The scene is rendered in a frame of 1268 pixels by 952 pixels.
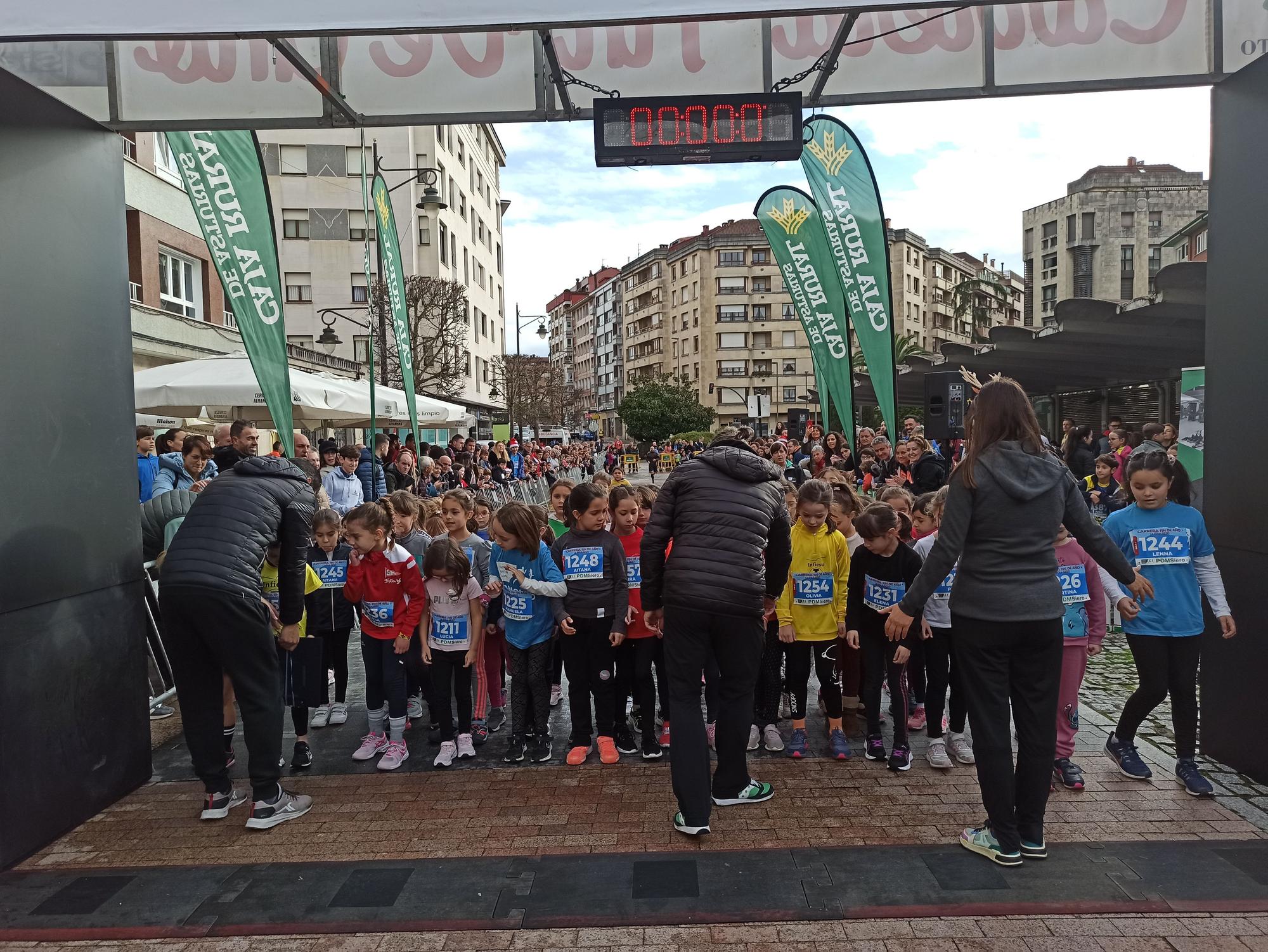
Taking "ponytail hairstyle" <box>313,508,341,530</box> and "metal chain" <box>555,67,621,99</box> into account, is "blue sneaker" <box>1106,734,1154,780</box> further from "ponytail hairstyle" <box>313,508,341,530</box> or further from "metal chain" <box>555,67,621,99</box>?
"ponytail hairstyle" <box>313,508,341,530</box>

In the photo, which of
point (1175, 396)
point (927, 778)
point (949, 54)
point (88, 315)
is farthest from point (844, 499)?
point (1175, 396)

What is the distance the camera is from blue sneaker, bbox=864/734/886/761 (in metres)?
5.23

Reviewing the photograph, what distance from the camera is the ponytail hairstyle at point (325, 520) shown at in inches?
222

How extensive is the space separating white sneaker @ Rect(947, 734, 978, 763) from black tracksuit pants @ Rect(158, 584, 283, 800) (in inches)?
148

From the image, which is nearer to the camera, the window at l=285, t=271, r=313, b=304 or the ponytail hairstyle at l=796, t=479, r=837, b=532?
the ponytail hairstyle at l=796, t=479, r=837, b=532

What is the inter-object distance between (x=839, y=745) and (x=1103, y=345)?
1599cm

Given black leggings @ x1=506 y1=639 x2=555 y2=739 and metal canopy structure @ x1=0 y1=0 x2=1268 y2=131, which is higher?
metal canopy structure @ x1=0 y1=0 x2=1268 y2=131

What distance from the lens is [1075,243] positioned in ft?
258

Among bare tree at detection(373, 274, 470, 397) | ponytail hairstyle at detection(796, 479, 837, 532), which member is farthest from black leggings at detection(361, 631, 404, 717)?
bare tree at detection(373, 274, 470, 397)

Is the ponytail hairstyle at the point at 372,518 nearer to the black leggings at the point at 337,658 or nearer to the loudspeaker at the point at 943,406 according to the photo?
the black leggings at the point at 337,658

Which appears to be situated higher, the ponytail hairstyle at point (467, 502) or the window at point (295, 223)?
the window at point (295, 223)

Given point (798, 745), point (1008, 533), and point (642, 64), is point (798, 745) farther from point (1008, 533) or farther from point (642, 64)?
point (642, 64)

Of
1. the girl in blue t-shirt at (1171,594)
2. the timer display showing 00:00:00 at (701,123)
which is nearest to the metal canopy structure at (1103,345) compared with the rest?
the girl in blue t-shirt at (1171,594)

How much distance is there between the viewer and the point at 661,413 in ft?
232
